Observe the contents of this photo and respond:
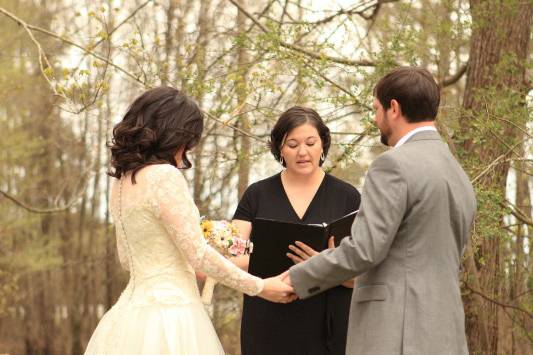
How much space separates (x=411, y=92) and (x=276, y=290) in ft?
3.47

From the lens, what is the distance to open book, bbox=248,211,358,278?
407 cm

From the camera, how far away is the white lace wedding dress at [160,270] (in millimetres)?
3555

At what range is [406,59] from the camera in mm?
6492

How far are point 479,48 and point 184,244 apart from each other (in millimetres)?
4380

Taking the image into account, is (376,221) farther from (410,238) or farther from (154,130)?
(154,130)

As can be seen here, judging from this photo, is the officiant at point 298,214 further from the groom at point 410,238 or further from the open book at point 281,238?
the groom at point 410,238

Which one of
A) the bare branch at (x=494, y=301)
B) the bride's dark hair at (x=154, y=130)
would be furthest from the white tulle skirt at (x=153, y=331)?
the bare branch at (x=494, y=301)

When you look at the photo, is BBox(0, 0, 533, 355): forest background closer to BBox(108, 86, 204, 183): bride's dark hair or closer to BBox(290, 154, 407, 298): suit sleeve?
BBox(108, 86, 204, 183): bride's dark hair

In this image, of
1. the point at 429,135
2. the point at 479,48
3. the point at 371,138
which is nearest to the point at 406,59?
the point at 371,138

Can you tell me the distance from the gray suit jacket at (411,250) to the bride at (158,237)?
2.07ft

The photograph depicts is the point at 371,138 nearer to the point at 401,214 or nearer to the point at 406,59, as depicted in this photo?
the point at 406,59

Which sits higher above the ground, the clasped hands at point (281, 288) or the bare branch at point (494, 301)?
the clasped hands at point (281, 288)

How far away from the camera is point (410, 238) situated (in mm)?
3346

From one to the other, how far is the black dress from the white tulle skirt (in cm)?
65
